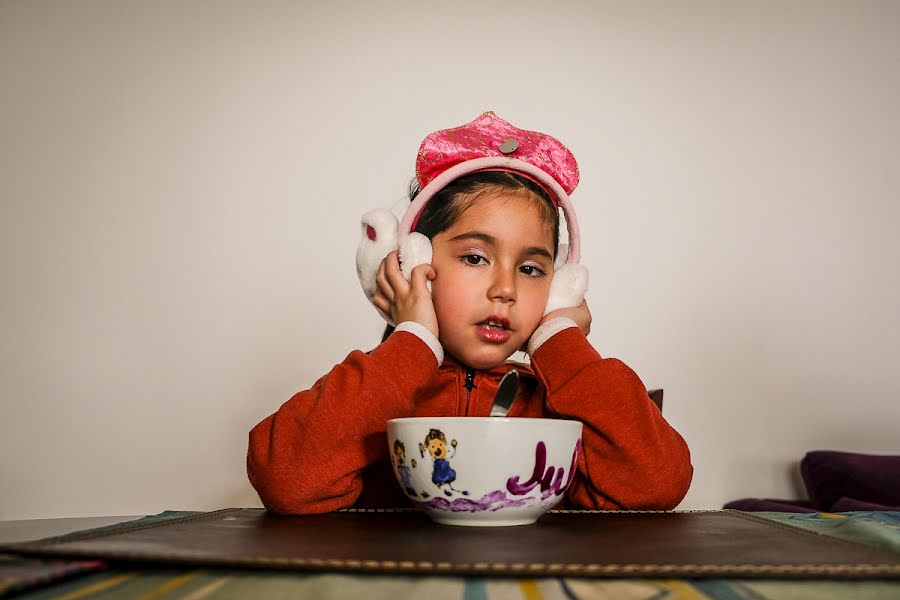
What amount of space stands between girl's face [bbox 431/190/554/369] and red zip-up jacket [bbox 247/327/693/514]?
8 centimetres

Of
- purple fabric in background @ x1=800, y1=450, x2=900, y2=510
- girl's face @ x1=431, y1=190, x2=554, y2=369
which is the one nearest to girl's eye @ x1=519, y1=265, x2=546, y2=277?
girl's face @ x1=431, y1=190, x2=554, y2=369

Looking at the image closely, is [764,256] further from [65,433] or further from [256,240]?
[65,433]

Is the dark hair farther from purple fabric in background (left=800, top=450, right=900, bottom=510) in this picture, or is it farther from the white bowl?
purple fabric in background (left=800, top=450, right=900, bottom=510)

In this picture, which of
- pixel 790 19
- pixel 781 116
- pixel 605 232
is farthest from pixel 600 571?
pixel 790 19

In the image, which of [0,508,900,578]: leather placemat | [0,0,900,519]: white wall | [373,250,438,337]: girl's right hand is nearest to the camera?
[0,508,900,578]: leather placemat

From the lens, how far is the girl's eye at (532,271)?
992 mm

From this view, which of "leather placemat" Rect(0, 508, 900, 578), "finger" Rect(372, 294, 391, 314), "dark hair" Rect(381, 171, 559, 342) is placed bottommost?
"leather placemat" Rect(0, 508, 900, 578)

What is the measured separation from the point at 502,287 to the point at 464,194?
17cm

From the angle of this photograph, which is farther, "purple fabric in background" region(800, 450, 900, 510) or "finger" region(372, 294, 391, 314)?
"purple fabric in background" region(800, 450, 900, 510)

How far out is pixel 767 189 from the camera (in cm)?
203

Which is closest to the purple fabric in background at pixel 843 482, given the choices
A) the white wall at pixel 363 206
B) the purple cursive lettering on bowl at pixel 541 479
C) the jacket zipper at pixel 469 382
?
the white wall at pixel 363 206

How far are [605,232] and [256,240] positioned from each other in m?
1.02

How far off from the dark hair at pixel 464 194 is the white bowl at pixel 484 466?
485 millimetres

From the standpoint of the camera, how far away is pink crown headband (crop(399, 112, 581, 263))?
982mm
